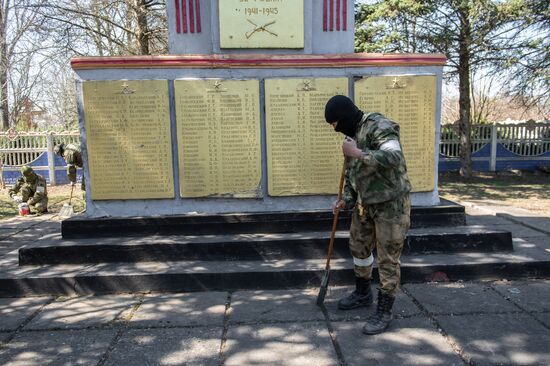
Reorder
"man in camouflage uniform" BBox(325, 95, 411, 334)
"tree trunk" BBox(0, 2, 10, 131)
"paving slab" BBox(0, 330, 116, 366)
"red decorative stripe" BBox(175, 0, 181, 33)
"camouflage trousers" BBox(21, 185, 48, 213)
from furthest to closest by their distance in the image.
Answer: "tree trunk" BBox(0, 2, 10, 131)
"camouflage trousers" BBox(21, 185, 48, 213)
"red decorative stripe" BBox(175, 0, 181, 33)
"man in camouflage uniform" BBox(325, 95, 411, 334)
"paving slab" BBox(0, 330, 116, 366)

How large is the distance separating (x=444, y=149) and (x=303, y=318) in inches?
507

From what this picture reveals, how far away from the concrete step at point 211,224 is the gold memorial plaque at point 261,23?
208 centimetres

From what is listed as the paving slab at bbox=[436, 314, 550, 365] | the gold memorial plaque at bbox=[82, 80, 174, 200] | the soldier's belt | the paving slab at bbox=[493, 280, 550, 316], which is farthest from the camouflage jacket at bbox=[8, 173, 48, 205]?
the paving slab at bbox=[493, 280, 550, 316]

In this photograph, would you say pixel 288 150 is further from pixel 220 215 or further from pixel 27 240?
pixel 27 240

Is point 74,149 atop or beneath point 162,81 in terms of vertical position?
beneath

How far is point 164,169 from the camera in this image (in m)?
5.23

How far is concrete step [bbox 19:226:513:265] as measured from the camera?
187 inches

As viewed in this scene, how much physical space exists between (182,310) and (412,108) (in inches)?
134

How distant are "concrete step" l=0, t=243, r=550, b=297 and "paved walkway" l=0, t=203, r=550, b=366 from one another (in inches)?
3.9

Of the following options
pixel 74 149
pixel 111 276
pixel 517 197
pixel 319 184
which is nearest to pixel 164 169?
pixel 111 276

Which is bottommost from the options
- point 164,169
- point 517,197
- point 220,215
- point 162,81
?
point 517,197

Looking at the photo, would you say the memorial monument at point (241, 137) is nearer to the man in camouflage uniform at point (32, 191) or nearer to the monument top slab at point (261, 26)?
the monument top slab at point (261, 26)

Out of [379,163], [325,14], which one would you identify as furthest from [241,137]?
[379,163]

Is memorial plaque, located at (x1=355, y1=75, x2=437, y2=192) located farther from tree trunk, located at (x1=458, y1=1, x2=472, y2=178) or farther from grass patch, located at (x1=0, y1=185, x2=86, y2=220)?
tree trunk, located at (x1=458, y1=1, x2=472, y2=178)
